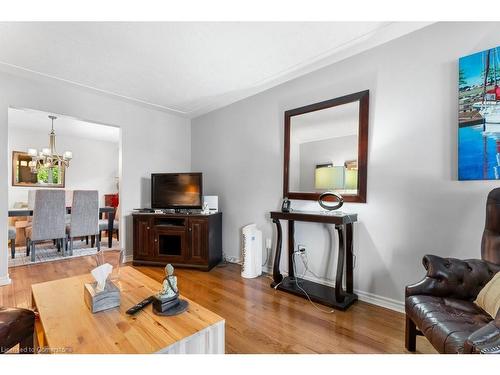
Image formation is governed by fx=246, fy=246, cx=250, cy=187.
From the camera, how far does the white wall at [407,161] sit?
1806mm

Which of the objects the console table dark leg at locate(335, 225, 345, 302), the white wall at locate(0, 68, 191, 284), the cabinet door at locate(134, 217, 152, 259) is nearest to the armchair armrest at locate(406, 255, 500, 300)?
the console table dark leg at locate(335, 225, 345, 302)

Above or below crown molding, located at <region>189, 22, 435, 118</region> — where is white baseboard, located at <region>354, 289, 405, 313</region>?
below

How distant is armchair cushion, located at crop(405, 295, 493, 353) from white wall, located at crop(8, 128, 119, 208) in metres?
6.70

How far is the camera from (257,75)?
2775mm

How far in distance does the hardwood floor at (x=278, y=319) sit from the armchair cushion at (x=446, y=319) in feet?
1.26

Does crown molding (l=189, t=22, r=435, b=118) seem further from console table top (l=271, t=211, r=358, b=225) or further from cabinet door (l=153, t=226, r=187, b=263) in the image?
cabinet door (l=153, t=226, r=187, b=263)

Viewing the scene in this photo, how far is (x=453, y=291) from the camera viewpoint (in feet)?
4.74

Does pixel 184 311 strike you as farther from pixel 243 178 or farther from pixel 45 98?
pixel 45 98

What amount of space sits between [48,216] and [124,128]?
1.70 m

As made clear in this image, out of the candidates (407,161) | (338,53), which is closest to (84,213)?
(338,53)

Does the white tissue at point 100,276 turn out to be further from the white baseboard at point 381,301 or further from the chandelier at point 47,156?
the chandelier at point 47,156

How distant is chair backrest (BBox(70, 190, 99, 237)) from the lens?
3850mm

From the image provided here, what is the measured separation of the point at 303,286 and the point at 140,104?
3335 millimetres

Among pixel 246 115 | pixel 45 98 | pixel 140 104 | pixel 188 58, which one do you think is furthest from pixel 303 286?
pixel 45 98
